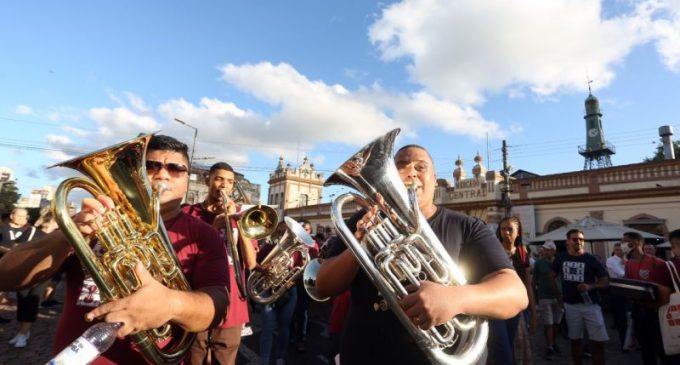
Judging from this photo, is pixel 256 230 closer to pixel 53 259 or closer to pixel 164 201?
pixel 164 201

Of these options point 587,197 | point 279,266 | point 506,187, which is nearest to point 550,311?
point 279,266

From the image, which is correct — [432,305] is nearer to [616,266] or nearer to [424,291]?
[424,291]

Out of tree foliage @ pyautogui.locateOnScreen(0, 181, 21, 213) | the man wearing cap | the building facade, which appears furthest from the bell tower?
tree foliage @ pyautogui.locateOnScreen(0, 181, 21, 213)

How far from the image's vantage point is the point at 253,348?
600cm

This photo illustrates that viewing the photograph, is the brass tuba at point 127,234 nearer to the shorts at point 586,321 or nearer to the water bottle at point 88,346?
the water bottle at point 88,346

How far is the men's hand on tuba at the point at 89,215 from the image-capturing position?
59.6 inches

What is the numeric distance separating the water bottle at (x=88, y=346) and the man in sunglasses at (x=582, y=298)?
19.7 ft

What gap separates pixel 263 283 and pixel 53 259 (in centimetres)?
333

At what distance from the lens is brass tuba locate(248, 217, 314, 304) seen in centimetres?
469

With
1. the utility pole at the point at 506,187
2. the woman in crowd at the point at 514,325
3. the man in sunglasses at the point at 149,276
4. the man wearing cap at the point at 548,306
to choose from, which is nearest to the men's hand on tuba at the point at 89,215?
the man in sunglasses at the point at 149,276

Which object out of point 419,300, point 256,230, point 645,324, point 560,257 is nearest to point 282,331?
point 256,230

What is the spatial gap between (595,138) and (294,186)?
1692 inches

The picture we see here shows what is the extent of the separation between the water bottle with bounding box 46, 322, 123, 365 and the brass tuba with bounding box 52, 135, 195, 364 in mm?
261

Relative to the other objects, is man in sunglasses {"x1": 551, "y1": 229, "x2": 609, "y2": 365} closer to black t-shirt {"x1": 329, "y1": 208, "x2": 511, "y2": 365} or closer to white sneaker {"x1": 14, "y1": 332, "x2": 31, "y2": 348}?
black t-shirt {"x1": 329, "y1": 208, "x2": 511, "y2": 365}
